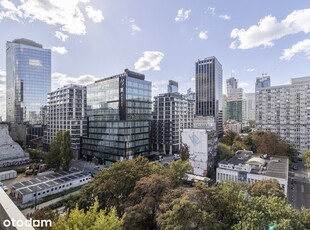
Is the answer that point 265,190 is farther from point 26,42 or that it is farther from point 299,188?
point 26,42

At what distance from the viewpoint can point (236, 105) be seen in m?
133

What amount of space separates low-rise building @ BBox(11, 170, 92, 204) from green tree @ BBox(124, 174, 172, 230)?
1806 centimetres

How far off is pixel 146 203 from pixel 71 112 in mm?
44024

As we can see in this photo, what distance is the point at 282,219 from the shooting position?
1047cm

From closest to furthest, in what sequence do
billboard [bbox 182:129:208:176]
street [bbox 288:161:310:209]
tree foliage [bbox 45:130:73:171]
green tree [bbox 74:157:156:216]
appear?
green tree [bbox 74:157:156:216]
street [bbox 288:161:310:209]
tree foliage [bbox 45:130:73:171]
billboard [bbox 182:129:208:176]

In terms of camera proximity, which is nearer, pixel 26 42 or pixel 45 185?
pixel 45 185

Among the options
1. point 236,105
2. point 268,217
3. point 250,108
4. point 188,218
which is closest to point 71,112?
point 188,218

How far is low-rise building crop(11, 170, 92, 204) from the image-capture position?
25.8 metres

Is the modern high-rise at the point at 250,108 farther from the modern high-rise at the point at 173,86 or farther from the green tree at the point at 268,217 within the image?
the green tree at the point at 268,217

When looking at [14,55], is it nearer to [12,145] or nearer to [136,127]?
[12,145]

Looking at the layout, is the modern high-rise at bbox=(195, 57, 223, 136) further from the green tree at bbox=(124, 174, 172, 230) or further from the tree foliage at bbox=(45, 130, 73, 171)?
the green tree at bbox=(124, 174, 172, 230)

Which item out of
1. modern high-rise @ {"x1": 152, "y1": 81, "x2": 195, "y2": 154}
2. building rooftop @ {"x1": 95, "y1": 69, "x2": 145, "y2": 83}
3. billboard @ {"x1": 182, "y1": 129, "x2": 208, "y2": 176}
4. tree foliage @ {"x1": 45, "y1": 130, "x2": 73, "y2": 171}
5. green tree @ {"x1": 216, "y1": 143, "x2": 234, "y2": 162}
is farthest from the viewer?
modern high-rise @ {"x1": 152, "y1": 81, "x2": 195, "y2": 154}

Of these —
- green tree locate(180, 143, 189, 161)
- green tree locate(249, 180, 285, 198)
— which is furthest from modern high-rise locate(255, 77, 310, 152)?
green tree locate(249, 180, 285, 198)

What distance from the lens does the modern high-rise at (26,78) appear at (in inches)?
2820
